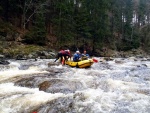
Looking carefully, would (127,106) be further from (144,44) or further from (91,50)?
(144,44)

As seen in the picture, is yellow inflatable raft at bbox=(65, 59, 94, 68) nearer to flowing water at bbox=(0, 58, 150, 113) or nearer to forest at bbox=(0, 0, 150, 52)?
flowing water at bbox=(0, 58, 150, 113)

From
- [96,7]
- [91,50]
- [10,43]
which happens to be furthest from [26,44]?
[96,7]

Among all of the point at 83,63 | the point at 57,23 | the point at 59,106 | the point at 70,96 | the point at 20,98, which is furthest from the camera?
the point at 57,23

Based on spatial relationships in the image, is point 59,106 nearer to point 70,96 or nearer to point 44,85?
point 70,96

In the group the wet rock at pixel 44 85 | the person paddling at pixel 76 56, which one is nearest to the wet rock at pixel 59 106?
the wet rock at pixel 44 85

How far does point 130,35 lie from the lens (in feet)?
164

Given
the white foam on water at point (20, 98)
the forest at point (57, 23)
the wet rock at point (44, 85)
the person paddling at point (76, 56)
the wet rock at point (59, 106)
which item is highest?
the forest at point (57, 23)

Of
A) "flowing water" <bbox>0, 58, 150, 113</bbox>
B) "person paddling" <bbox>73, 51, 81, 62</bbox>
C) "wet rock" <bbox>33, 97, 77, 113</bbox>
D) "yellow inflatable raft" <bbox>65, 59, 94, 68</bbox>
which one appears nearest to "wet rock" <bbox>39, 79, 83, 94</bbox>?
"flowing water" <bbox>0, 58, 150, 113</bbox>

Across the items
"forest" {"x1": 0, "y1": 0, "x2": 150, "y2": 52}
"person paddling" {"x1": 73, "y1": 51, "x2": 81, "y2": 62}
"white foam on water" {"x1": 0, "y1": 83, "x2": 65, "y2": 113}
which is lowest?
"white foam on water" {"x1": 0, "y1": 83, "x2": 65, "y2": 113}

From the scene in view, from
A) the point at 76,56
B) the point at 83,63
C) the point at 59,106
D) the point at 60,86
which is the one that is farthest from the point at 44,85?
the point at 76,56

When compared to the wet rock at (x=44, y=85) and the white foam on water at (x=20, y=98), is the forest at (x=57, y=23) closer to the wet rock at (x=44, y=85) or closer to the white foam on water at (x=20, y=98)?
the wet rock at (x=44, y=85)

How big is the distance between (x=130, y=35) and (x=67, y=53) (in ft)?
109

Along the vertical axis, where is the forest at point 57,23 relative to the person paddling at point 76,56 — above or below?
above

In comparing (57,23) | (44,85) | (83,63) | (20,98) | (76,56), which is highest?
(57,23)
